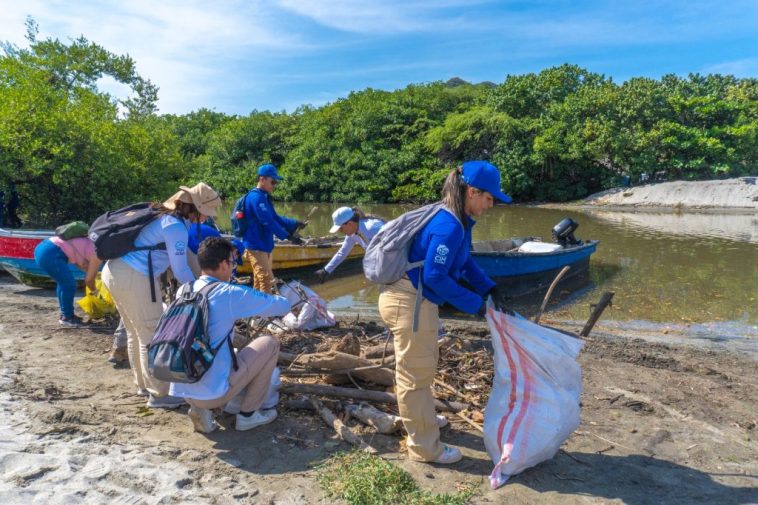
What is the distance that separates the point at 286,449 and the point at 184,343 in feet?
3.40

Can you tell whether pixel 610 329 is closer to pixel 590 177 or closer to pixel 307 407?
pixel 307 407

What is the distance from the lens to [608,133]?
2973 centimetres

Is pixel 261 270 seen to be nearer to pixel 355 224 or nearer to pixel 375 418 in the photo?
pixel 355 224

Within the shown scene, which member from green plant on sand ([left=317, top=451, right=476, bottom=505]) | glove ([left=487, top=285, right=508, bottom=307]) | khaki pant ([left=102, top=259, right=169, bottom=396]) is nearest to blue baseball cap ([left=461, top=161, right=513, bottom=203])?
glove ([left=487, top=285, right=508, bottom=307])

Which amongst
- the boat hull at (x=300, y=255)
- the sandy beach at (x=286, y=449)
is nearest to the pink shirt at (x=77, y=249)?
the sandy beach at (x=286, y=449)

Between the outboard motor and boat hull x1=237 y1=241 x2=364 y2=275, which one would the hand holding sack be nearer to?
boat hull x1=237 y1=241 x2=364 y2=275

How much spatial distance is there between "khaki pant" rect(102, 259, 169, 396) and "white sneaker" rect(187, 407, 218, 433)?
56cm

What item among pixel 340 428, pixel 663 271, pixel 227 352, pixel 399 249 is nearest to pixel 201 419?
pixel 227 352

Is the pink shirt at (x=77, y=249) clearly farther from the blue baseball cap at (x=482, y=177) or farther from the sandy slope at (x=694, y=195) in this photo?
the sandy slope at (x=694, y=195)

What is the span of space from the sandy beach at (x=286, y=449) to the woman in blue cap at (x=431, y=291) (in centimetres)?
43

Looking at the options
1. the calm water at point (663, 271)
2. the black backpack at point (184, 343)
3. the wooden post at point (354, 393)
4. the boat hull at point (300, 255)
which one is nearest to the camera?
the black backpack at point (184, 343)

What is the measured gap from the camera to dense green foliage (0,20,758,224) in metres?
→ 13.7

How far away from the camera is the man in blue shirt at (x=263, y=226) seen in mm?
7148

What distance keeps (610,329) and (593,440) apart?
514 centimetres
